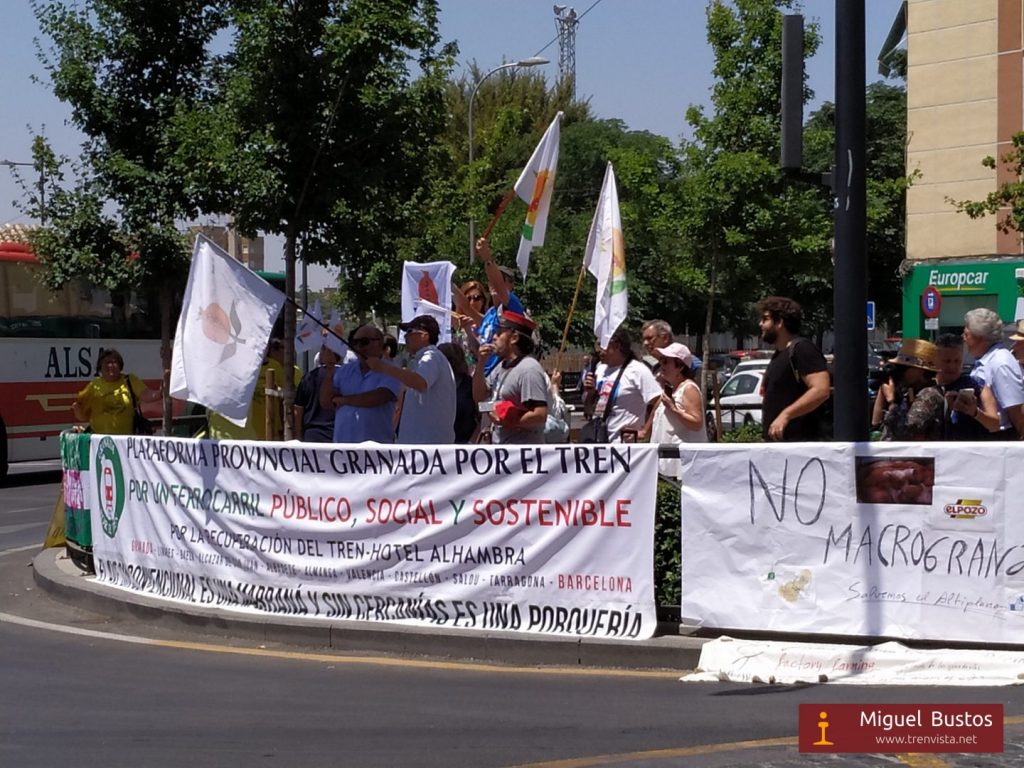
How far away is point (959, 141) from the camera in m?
35.7

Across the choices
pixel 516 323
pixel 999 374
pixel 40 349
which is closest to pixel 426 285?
pixel 516 323

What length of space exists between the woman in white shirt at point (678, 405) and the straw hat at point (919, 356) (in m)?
1.38

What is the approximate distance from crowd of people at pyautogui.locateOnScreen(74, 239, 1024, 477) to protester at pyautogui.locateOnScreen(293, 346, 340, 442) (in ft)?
0.04

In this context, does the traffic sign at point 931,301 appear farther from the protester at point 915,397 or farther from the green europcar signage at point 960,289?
the protester at point 915,397

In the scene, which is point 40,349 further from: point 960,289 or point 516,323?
point 960,289

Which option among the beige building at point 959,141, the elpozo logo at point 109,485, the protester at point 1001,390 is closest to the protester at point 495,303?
the elpozo logo at point 109,485

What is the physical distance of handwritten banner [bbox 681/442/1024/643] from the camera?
764 centimetres

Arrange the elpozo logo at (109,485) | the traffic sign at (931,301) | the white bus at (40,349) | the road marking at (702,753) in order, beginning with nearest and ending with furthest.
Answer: the road marking at (702,753), the elpozo logo at (109,485), the white bus at (40,349), the traffic sign at (931,301)

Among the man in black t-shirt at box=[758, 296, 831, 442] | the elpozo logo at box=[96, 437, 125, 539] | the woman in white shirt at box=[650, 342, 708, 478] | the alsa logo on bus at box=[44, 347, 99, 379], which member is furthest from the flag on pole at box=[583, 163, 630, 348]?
the alsa logo on bus at box=[44, 347, 99, 379]

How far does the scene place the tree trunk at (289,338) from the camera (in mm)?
13336

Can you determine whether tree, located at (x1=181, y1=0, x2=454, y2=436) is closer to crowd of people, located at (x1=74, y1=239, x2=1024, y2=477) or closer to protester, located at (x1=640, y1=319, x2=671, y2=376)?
crowd of people, located at (x1=74, y1=239, x2=1024, y2=477)

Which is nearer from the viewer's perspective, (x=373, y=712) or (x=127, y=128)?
(x=373, y=712)

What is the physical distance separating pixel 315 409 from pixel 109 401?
2.87 metres

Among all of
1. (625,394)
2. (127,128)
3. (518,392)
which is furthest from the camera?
(127,128)
